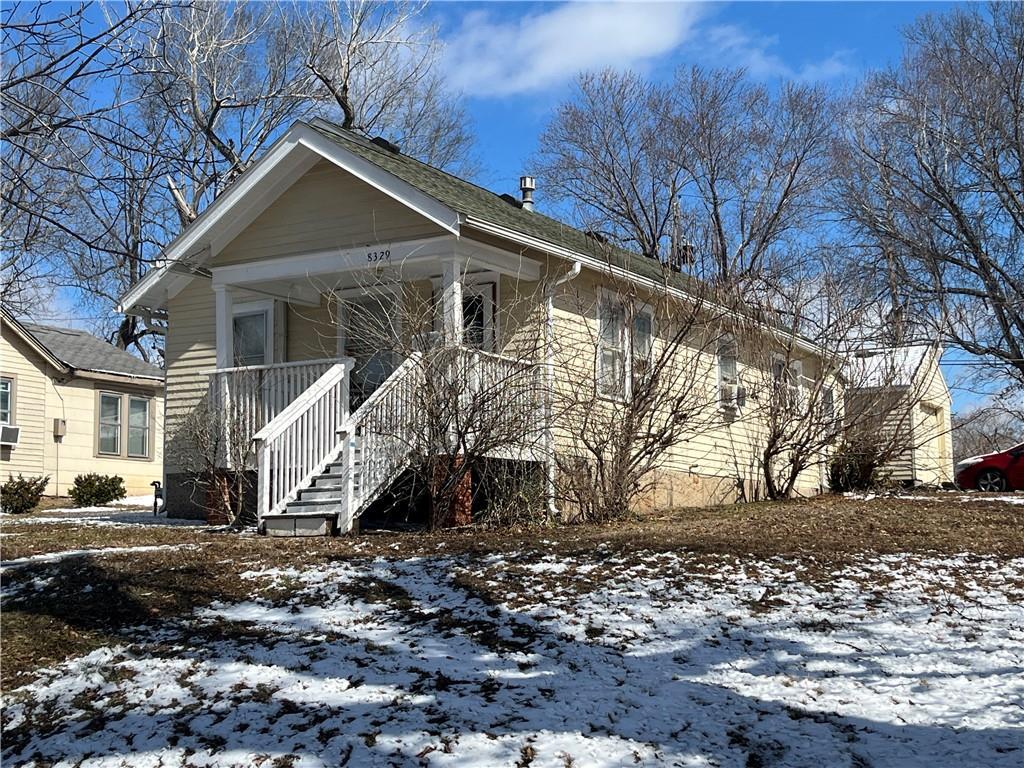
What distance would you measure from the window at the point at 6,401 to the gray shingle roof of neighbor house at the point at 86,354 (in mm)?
1247

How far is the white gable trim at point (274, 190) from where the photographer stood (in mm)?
12906

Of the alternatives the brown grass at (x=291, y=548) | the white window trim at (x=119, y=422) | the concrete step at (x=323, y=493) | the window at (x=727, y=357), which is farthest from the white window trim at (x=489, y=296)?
the white window trim at (x=119, y=422)

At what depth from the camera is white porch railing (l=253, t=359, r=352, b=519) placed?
1145 centimetres

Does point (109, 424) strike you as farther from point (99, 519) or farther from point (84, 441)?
point (99, 519)

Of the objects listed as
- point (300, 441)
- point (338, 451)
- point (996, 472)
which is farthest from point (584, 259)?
Answer: point (996, 472)

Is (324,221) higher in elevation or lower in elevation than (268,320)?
higher

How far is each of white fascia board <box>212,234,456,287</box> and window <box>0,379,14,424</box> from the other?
11.3 metres

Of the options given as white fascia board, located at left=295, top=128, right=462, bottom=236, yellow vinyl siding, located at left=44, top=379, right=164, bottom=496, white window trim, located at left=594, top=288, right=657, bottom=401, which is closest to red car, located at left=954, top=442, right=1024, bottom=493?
white window trim, located at left=594, top=288, right=657, bottom=401

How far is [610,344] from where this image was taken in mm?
14656

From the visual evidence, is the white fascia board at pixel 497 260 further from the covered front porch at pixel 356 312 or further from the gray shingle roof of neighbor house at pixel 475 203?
the gray shingle roof of neighbor house at pixel 475 203

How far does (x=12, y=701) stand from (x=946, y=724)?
16.6ft

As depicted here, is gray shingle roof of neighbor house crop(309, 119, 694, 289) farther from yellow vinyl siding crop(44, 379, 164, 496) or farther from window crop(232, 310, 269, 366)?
yellow vinyl siding crop(44, 379, 164, 496)

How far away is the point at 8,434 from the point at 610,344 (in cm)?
1507

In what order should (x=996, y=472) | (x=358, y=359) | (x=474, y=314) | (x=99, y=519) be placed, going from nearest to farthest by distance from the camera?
(x=474, y=314)
(x=99, y=519)
(x=358, y=359)
(x=996, y=472)
